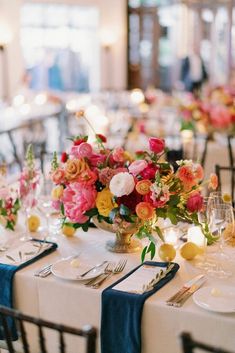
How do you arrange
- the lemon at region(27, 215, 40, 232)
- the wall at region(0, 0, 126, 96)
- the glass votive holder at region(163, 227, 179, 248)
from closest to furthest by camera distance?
1. the glass votive holder at region(163, 227, 179, 248)
2. the lemon at region(27, 215, 40, 232)
3. the wall at region(0, 0, 126, 96)

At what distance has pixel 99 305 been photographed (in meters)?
2.19

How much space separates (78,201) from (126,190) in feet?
0.67

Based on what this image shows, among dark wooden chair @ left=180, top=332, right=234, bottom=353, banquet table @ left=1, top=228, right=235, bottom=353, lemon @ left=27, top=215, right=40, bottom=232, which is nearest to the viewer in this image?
dark wooden chair @ left=180, top=332, right=234, bottom=353

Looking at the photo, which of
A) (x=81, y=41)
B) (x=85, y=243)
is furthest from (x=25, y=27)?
(x=85, y=243)

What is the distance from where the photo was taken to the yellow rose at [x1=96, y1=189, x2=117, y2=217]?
2404 mm

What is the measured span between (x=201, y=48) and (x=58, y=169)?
32.0ft

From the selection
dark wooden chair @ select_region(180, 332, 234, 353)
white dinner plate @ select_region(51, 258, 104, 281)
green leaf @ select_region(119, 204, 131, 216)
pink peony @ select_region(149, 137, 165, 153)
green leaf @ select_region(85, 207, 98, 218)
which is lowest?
white dinner plate @ select_region(51, 258, 104, 281)

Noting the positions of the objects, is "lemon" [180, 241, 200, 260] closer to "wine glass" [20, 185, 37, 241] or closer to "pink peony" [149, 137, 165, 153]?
"pink peony" [149, 137, 165, 153]

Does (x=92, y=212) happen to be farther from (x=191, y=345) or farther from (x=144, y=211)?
(x=191, y=345)

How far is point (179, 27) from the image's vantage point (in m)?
11.8

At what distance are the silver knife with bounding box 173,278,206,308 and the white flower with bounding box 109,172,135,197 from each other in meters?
0.42

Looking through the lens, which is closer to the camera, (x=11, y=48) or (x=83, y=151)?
(x=83, y=151)

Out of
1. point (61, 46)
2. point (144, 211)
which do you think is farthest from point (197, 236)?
point (61, 46)

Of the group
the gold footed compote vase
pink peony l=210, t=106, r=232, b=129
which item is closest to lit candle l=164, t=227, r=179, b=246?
the gold footed compote vase
